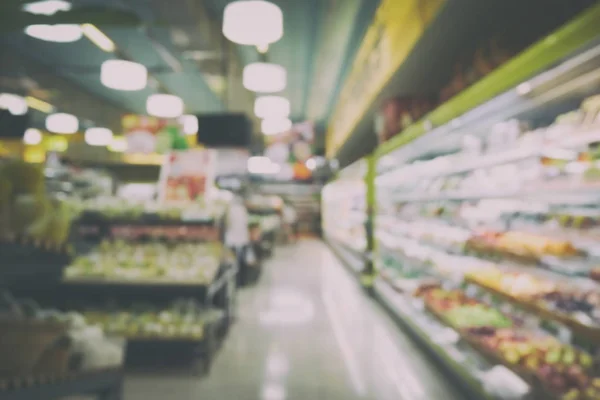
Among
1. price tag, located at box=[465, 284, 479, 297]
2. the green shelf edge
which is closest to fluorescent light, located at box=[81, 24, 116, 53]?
the green shelf edge

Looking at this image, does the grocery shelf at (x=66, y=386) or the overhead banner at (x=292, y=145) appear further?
the overhead banner at (x=292, y=145)

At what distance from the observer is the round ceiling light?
11.2 feet

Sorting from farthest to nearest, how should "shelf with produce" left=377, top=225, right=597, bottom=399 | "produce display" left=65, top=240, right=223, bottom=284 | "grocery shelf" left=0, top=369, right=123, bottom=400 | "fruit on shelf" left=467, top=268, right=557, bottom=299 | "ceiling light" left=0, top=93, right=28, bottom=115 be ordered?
"ceiling light" left=0, top=93, right=28, bottom=115 < "produce display" left=65, top=240, right=223, bottom=284 < "fruit on shelf" left=467, top=268, right=557, bottom=299 < "shelf with produce" left=377, top=225, right=597, bottom=399 < "grocery shelf" left=0, top=369, right=123, bottom=400

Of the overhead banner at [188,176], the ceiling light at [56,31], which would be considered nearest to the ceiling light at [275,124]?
the overhead banner at [188,176]

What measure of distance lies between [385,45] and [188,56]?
411 cm

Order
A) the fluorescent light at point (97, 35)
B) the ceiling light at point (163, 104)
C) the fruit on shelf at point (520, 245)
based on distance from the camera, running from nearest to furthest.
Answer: the fruit on shelf at point (520, 245)
the fluorescent light at point (97, 35)
the ceiling light at point (163, 104)

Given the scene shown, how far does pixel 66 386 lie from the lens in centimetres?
135

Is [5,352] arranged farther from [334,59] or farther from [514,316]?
[334,59]

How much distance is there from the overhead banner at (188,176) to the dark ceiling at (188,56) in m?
1.45

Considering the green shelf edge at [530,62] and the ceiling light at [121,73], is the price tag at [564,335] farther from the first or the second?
the ceiling light at [121,73]

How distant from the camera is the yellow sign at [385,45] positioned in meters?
4.07

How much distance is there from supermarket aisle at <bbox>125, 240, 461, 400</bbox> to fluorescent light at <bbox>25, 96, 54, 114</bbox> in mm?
8742

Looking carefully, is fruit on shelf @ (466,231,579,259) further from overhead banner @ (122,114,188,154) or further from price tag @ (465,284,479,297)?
overhead banner @ (122,114,188,154)

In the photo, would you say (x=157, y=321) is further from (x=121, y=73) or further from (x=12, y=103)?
(x=12, y=103)
